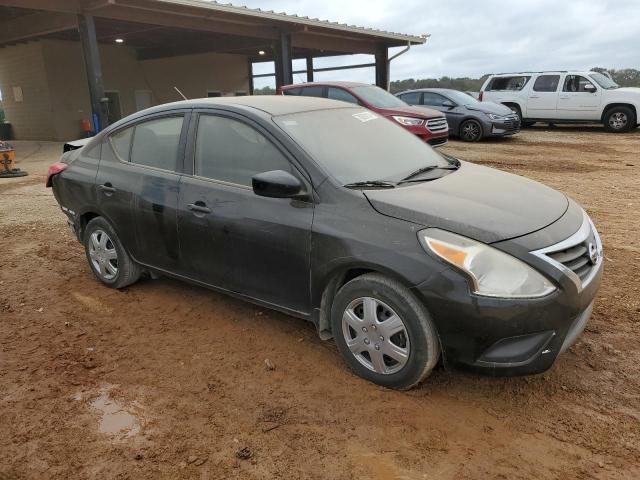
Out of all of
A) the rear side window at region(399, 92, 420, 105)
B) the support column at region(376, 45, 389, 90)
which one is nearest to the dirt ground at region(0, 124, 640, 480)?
the rear side window at region(399, 92, 420, 105)

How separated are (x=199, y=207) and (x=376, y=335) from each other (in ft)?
5.06

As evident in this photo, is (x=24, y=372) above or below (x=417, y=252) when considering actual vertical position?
below

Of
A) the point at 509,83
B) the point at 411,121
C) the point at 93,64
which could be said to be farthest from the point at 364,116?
the point at 509,83

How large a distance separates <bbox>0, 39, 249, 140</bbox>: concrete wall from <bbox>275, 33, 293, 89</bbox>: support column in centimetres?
667

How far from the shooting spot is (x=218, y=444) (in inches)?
100

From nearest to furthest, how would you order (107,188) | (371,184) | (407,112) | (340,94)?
(371,184), (107,188), (407,112), (340,94)

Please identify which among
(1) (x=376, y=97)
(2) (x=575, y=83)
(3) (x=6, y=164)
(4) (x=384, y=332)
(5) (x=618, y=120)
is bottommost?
(3) (x=6, y=164)

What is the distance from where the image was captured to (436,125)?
11391 millimetres

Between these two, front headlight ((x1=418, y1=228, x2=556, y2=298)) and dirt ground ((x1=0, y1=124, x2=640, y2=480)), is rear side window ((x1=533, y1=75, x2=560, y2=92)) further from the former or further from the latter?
front headlight ((x1=418, y1=228, x2=556, y2=298))

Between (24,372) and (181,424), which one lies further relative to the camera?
(24,372)

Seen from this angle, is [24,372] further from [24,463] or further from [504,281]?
[504,281]

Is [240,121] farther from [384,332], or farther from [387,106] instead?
[387,106]

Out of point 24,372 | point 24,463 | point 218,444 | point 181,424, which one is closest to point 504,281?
point 218,444

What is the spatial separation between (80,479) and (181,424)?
1.73 ft
